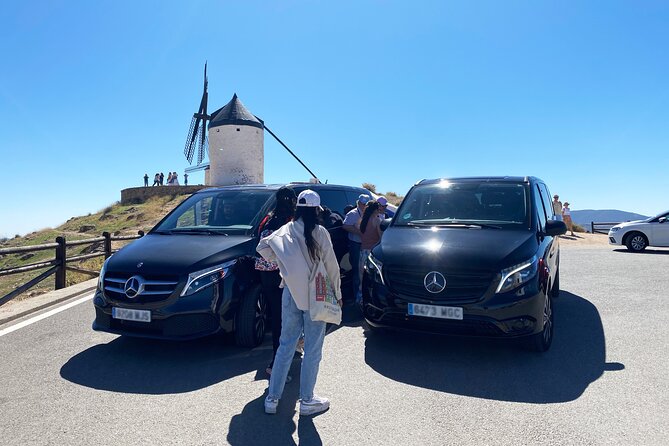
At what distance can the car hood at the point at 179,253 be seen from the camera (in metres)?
4.71

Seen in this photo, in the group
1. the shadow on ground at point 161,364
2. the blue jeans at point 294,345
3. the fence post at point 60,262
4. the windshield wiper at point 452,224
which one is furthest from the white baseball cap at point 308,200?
the fence post at point 60,262

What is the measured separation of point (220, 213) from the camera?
20.2 ft

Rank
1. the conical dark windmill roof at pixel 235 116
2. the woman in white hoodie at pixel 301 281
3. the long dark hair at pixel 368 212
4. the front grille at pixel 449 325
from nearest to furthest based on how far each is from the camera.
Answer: the woman in white hoodie at pixel 301 281
the front grille at pixel 449 325
the long dark hair at pixel 368 212
the conical dark windmill roof at pixel 235 116

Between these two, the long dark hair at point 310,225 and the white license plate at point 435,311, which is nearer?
the long dark hair at point 310,225

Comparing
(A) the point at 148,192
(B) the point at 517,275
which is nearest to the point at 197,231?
(B) the point at 517,275

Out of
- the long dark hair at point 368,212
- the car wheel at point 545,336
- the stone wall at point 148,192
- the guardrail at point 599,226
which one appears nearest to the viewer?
the car wheel at point 545,336

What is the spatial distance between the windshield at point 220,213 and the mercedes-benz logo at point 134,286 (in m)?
1.19

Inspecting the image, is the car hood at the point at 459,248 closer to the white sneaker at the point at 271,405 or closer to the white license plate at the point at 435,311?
the white license plate at the point at 435,311

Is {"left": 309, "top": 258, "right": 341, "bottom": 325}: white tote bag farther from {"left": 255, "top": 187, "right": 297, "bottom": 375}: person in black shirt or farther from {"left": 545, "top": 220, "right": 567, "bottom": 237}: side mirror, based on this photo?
{"left": 545, "top": 220, "right": 567, "bottom": 237}: side mirror

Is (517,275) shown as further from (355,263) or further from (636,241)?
(636,241)

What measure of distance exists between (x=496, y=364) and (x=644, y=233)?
14.4m

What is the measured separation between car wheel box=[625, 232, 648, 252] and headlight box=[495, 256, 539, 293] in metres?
14.1

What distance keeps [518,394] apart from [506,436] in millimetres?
792

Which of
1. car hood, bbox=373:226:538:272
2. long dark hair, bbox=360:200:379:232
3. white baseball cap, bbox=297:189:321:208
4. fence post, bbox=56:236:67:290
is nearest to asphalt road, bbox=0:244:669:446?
car hood, bbox=373:226:538:272
